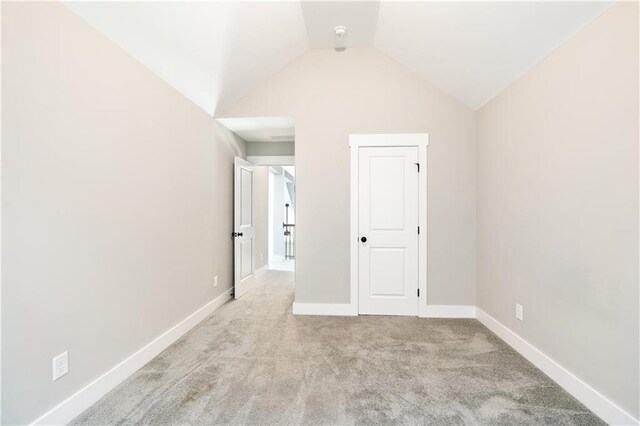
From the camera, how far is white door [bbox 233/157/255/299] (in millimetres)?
4258

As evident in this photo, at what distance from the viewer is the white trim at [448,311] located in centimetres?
350

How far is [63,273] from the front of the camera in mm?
1731

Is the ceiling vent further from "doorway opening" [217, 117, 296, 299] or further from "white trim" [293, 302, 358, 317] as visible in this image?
"white trim" [293, 302, 358, 317]

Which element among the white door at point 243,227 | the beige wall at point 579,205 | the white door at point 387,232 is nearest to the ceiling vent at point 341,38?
the white door at point 387,232

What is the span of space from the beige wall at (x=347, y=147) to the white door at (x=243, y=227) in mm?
1031

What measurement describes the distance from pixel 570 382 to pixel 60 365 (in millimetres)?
3139

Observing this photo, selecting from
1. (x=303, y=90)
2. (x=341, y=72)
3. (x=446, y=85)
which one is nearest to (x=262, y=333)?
(x=303, y=90)

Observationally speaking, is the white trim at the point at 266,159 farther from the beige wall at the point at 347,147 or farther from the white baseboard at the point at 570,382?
the white baseboard at the point at 570,382

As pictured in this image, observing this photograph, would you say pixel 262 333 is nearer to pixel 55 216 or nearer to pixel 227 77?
pixel 55 216

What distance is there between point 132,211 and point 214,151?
65.0 inches

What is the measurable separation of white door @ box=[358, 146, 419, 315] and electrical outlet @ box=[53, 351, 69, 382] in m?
2.69

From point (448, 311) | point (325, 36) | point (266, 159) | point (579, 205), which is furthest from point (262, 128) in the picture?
point (579, 205)

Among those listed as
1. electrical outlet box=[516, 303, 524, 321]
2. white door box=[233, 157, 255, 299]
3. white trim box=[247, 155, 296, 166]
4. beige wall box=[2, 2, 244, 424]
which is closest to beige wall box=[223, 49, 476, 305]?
electrical outlet box=[516, 303, 524, 321]

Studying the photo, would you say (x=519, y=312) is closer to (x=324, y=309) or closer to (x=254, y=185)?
(x=324, y=309)
